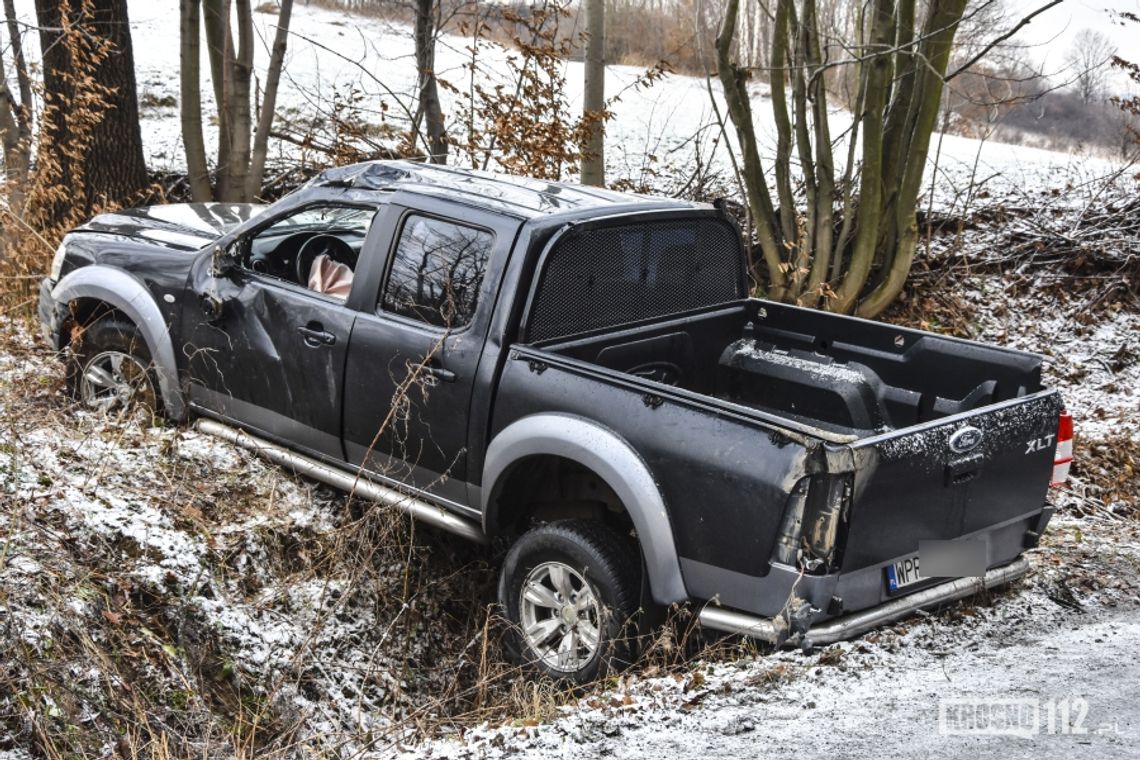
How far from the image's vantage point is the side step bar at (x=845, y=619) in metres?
3.79

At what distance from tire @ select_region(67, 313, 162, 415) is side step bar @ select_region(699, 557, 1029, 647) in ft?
11.8

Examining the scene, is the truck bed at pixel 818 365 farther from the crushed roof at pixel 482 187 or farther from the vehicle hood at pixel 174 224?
the vehicle hood at pixel 174 224

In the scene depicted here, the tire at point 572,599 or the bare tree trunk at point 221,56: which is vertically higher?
the bare tree trunk at point 221,56

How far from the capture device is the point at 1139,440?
23.9 feet

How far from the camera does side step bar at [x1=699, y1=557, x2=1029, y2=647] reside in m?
3.79

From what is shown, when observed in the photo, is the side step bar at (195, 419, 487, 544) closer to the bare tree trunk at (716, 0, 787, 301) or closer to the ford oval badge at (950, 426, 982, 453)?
the ford oval badge at (950, 426, 982, 453)

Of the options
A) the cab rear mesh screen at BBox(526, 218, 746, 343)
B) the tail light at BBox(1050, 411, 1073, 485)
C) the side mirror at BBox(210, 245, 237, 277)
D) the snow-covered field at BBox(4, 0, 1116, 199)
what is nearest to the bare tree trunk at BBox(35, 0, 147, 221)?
the snow-covered field at BBox(4, 0, 1116, 199)

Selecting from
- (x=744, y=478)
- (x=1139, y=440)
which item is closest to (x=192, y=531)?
(x=744, y=478)

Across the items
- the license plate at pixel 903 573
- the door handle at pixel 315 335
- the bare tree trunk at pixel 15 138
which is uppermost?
the bare tree trunk at pixel 15 138

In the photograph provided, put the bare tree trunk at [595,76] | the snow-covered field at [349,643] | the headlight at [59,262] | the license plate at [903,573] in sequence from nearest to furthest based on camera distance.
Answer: the snow-covered field at [349,643]
the license plate at [903,573]
the headlight at [59,262]
the bare tree trunk at [595,76]

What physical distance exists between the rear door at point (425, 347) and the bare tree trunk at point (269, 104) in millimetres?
5321

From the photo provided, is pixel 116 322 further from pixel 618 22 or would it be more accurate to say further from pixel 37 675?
pixel 618 22

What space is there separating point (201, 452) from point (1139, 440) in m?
5.98

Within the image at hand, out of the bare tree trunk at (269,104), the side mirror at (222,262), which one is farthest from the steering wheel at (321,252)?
the bare tree trunk at (269,104)
